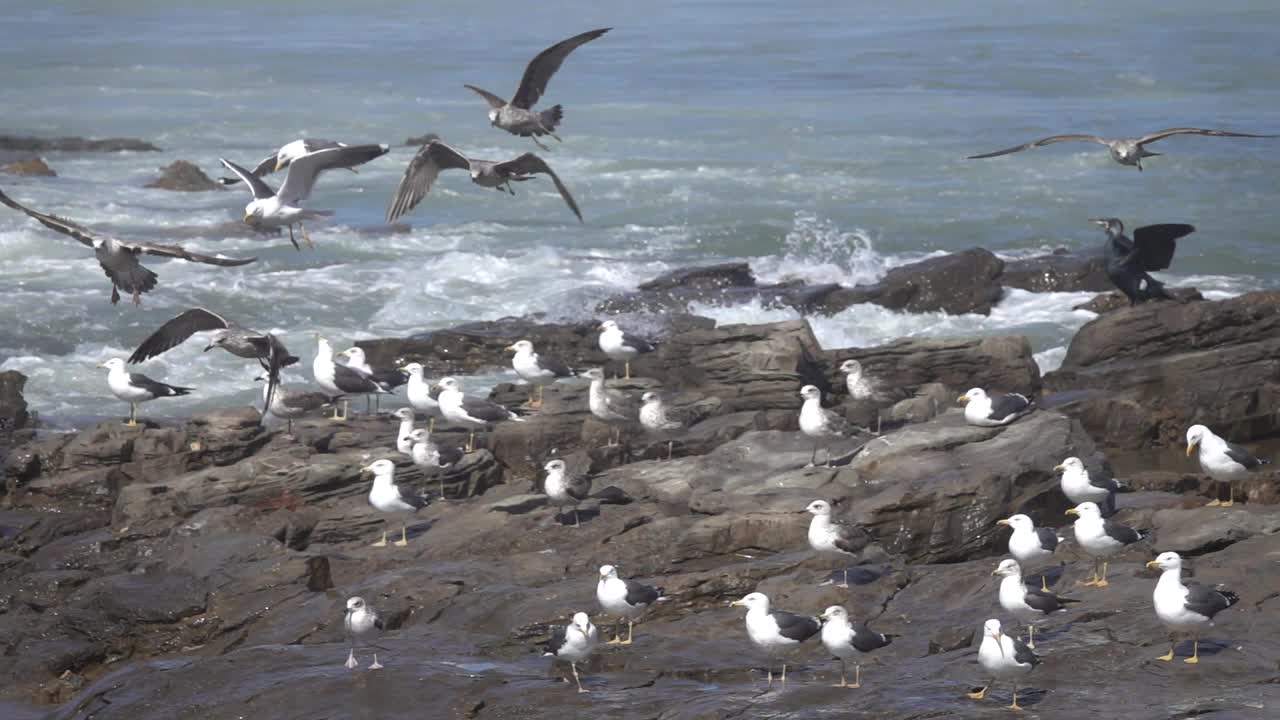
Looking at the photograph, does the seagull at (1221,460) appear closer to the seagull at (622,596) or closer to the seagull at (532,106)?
the seagull at (622,596)

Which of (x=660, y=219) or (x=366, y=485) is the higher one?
(x=366, y=485)

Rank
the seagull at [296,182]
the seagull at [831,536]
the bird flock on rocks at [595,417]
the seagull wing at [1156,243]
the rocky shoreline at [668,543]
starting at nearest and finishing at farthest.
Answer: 1. the bird flock on rocks at [595,417]
2. the rocky shoreline at [668,543]
3. the seagull at [831,536]
4. the seagull at [296,182]
5. the seagull wing at [1156,243]

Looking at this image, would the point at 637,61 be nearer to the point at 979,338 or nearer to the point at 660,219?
the point at 660,219

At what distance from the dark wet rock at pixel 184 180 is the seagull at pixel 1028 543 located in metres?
30.3

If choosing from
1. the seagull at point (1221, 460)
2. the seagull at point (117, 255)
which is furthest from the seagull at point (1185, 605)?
the seagull at point (117, 255)

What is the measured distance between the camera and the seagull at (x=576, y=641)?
12.0 metres

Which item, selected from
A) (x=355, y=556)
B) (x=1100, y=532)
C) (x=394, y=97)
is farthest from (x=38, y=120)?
(x=1100, y=532)

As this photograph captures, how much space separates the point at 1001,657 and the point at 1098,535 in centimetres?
233

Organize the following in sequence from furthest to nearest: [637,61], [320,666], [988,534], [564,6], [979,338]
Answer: [564,6], [637,61], [979,338], [988,534], [320,666]

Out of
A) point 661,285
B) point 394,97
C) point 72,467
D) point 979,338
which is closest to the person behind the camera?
point 72,467

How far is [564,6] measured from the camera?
9119 centimetres

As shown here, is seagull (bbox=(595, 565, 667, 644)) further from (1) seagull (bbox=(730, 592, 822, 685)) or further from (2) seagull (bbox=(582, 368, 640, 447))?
(2) seagull (bbox=(582, 368, 640, 447))

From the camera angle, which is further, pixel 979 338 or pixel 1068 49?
pixel 1068 49

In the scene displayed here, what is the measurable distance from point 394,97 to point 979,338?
4223 centimetres
